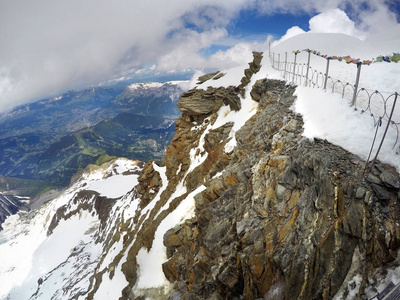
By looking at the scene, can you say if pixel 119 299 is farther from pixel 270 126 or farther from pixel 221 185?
pixel 270 126

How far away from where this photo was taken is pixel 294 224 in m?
9.73

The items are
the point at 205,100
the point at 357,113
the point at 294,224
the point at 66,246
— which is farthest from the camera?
the point at 66,246

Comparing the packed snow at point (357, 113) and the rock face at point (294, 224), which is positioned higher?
the packed snow at point (357, 113)

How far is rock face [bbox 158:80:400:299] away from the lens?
7.58 metres

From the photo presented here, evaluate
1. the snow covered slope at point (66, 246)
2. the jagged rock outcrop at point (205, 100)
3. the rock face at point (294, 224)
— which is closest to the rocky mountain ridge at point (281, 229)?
the rock face at point (294, 224)

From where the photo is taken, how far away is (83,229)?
315 ft

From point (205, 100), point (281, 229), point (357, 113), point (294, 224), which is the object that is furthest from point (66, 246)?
point (357, 113)

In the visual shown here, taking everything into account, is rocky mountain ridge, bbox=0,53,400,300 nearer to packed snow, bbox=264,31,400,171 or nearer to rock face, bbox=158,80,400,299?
Answer: rock face, bbox=158,80,400,299

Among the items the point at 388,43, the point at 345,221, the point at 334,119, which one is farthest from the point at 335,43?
the point at 345,221

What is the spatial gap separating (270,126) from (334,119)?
20.1 feet

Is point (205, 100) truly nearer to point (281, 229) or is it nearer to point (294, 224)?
point (281, 229)

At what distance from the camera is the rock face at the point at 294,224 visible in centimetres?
758

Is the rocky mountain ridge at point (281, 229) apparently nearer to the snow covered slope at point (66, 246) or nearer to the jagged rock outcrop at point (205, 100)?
the jagged rock outcrop at point (205, 100)

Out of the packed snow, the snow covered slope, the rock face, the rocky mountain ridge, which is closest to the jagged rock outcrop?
the rocky mountain ridge
